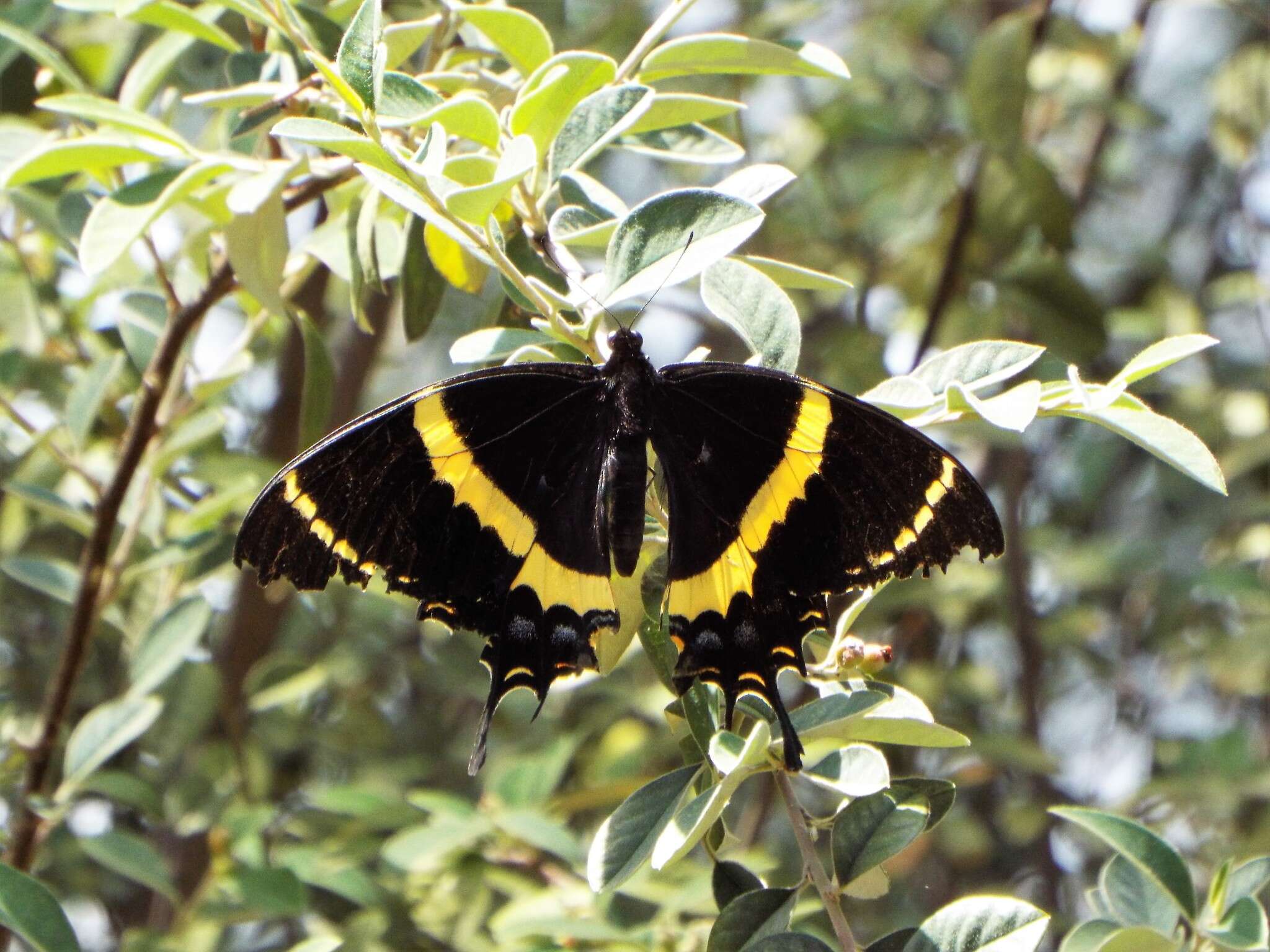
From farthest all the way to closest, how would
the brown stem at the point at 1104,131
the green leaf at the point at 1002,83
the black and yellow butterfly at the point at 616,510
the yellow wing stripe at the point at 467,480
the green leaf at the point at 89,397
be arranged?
the brown stem at the point at 1104,131 → the green leaf at the point at 1002,83 → the green leaf at the point at 89,397 → the yellow wing stripe at the point at 467,480 → the black and yellow butterfly at the point at 616,510

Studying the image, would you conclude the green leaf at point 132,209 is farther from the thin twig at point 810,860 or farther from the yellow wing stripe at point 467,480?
the thin twig at point 810,860

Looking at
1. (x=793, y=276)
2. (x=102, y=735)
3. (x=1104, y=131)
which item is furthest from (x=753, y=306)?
(x=1104, y=131)

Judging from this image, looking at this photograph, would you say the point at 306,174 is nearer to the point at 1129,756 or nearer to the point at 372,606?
the point at 372,606

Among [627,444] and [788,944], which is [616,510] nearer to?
[627,444]

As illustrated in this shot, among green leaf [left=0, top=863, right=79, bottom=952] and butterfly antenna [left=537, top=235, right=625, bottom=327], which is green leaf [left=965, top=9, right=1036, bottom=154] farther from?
green leaf [left=0, top=863, right=79, bottom=952]

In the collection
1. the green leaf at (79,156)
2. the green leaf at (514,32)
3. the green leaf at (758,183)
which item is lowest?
the green leaf at (79,156)

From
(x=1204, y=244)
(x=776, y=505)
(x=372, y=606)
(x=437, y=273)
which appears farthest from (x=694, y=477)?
(x=1204, y=244)

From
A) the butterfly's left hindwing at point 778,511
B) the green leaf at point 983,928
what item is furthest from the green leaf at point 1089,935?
the butterfly's left hindwing at point 778,511

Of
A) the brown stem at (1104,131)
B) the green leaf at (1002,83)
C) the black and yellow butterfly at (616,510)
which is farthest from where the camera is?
the brown stem at (1104,131)
